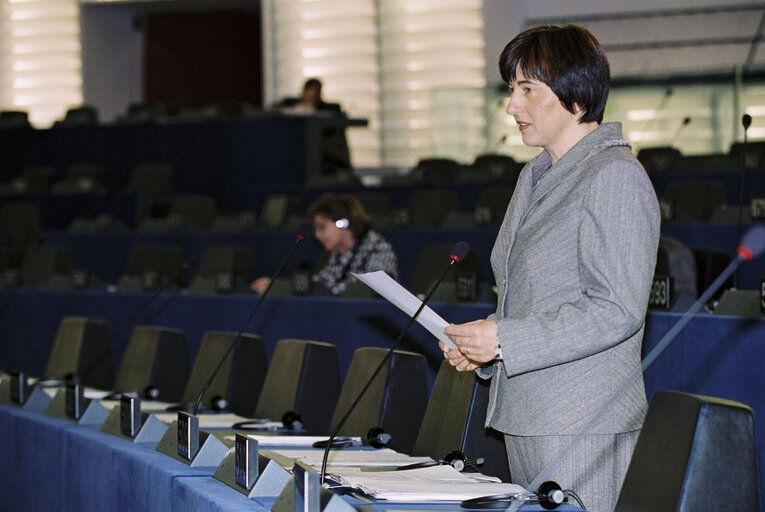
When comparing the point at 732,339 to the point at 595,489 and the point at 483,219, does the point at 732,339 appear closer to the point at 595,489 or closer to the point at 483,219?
the point at 595,489

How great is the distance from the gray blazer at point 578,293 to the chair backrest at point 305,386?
1276 mm

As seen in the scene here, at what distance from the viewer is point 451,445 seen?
2.18 meters

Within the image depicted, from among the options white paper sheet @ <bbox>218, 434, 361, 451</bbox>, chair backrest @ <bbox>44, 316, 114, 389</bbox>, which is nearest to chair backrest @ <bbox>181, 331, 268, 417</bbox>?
chair backrest @ <bbox>44, 316, 114, 389</bbox>

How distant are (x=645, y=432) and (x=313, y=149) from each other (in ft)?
24.1

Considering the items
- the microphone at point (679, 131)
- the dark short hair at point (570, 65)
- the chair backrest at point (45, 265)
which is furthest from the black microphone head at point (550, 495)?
the microphone at point (679, 131)

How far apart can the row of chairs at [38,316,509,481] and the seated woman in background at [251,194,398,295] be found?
100 cm

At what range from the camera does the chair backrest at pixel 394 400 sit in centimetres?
255

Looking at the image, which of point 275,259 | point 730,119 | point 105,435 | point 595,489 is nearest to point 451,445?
point 595,489

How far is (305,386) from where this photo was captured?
2875mm

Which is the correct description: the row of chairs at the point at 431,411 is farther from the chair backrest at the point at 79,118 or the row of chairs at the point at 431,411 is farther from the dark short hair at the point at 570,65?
the chair backrest at the point at 79,118

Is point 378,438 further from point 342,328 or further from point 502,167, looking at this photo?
point 502,167

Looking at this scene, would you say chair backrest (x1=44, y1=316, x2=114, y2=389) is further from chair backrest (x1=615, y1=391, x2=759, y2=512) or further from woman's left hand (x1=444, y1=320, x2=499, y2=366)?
chair backrest (x1=615, y1=391, x2=759, y2=512)

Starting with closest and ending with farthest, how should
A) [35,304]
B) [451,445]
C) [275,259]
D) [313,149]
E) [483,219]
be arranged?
[451,445]
[35,304]
[483,219]
[275,259]
[313,149]

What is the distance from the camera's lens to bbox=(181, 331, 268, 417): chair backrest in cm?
329
